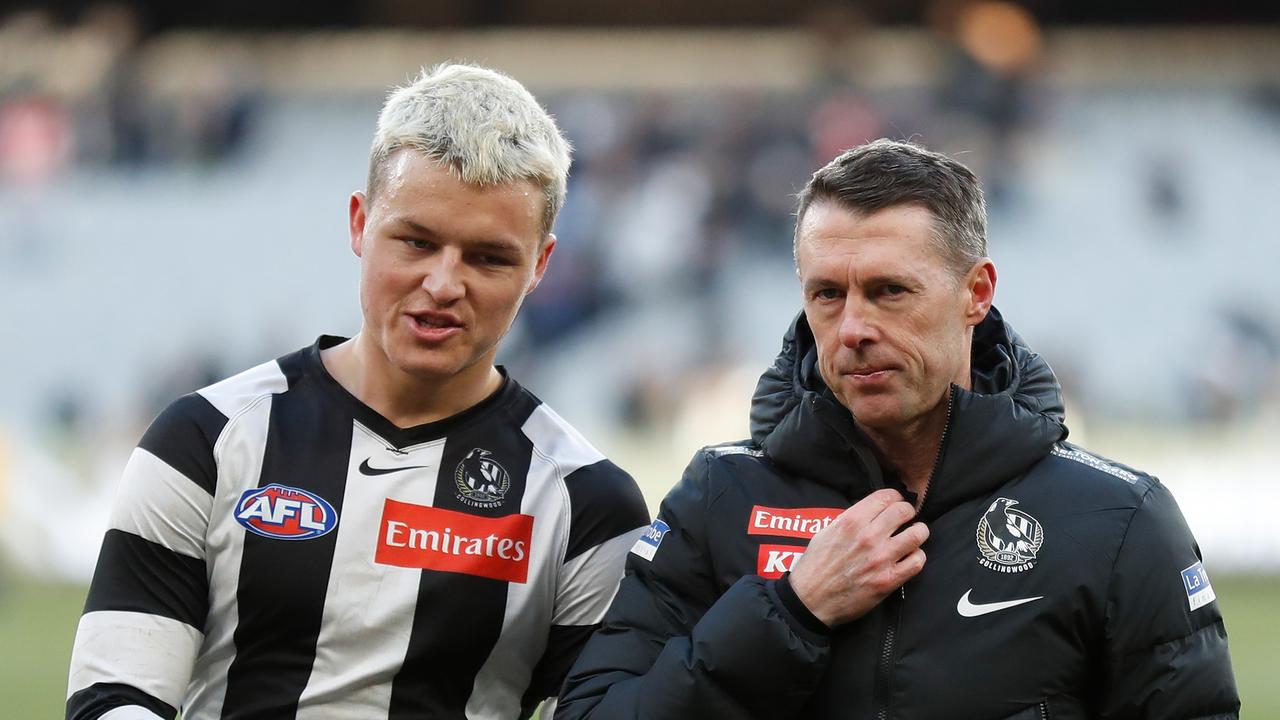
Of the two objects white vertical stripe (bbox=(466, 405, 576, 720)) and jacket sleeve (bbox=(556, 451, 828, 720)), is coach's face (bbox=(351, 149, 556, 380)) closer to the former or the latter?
white vertical stripe (bbox=(466, 405, 576, 720))

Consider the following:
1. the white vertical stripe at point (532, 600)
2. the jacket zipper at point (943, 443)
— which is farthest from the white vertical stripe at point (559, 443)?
the jacket zipper at point (943, 443)

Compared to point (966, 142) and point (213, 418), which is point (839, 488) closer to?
point (213, 418)

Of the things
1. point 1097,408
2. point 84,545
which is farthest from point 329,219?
point 1097,408

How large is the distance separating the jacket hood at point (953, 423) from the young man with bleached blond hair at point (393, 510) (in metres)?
0.42

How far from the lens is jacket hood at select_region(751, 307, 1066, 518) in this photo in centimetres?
236

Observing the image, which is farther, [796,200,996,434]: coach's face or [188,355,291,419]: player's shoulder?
[188,355,291,419]: player's shoulder

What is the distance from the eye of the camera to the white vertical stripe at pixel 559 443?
2.79 metres

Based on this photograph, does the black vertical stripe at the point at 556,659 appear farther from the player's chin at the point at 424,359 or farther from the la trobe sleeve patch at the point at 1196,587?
the la trobe sleeve patch at the point at 1196,587

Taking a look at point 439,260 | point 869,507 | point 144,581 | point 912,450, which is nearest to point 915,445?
point 912,450

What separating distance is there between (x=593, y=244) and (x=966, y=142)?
3343 millimetres

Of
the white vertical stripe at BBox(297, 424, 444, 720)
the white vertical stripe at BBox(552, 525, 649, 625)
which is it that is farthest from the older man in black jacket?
the white vertical stripe at BBox(297, 424, 444, 720)

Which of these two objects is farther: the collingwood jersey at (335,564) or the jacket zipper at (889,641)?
the collingwood jersey at (335,564)


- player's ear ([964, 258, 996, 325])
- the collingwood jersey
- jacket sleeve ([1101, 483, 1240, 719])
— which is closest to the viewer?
jacket sleeve ([1101, 483, 1240, 719])

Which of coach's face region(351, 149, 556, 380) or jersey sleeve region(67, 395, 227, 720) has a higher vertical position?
coach's face region(351, 149, 556, 380)
